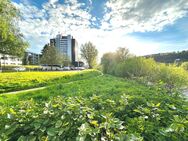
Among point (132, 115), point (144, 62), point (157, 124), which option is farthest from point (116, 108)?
point (144, 62)

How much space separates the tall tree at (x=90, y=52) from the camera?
2064 inches

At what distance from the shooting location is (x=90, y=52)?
2072 inches

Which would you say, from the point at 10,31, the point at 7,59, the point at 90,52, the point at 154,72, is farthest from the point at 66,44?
the point at 154,72

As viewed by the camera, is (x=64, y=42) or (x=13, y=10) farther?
(x=64, y=42)

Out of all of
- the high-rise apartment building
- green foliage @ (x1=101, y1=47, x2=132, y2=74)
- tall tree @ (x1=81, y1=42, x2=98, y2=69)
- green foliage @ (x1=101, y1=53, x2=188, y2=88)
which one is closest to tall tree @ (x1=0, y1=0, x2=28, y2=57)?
green foliage @ (x1=101, y1=53, x2=188, y2=88)

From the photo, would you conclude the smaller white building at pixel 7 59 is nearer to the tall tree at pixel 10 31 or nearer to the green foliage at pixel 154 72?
the tall tree at pixel 10 31

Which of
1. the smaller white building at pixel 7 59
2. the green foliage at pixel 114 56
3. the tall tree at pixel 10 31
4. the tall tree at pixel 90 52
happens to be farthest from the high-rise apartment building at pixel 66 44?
the tall tree at pixel 10 31

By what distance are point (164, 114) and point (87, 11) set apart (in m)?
5.83

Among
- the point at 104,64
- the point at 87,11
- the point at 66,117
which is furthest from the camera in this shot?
the point at 104,64

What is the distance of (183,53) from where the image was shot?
44469 mm

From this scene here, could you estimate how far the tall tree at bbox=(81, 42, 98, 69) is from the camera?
52.4m

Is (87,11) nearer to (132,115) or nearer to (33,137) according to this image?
(132,115)

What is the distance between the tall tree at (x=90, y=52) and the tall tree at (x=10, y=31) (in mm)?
35681

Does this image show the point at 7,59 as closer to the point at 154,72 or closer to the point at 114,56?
the point at 114,56
